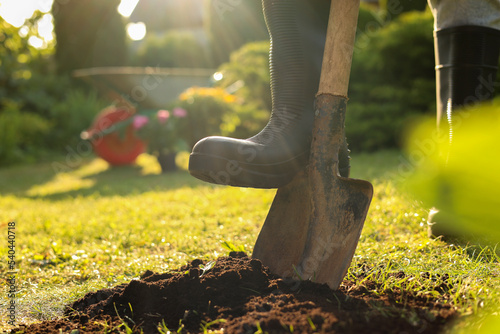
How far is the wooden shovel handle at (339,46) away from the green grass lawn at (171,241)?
62 cm

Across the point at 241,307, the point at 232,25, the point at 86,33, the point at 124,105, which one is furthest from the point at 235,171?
the point at 86,33

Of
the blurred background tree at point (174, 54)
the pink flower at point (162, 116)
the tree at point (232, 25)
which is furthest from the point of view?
the blurred background tree at point (174, 54)

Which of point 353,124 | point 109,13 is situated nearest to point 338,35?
point 353,124

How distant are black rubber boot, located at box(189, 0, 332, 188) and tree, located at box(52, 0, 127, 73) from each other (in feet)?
32.5

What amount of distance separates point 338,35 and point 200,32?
74.7 ft

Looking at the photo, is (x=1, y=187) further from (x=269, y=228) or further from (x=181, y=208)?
(x=269, y=228)

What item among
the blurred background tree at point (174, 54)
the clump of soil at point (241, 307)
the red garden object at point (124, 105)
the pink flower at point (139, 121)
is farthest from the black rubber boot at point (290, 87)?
the blurred background tree at point (174, 54)

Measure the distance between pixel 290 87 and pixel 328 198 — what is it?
16.2 inches

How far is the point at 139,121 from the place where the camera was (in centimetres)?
547

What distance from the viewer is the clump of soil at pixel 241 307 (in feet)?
3.40

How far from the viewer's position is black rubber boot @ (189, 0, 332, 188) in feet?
4.79

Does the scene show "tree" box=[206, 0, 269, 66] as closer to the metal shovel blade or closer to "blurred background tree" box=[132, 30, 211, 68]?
"blurred background tree" box=[132, 30, 211, 68]

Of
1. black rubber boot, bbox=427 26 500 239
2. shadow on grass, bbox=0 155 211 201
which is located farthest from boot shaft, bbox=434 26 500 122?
shadow on grass, bbox=0 155 211 201

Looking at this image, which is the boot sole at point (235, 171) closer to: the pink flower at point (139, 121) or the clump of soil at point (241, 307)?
the clump of soil at point (241, 307)
